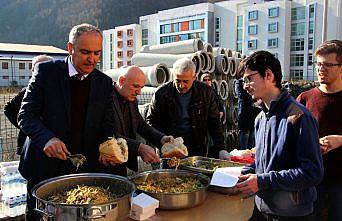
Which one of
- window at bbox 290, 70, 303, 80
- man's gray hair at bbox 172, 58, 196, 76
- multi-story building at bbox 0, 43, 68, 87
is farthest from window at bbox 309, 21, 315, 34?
man's gray hair at bbox 172, 58, 196, 76

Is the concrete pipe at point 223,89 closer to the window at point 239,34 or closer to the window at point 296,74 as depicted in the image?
the window at point 296,74

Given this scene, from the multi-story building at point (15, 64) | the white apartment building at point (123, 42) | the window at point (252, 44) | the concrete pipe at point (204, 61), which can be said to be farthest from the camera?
the white apartment building at point (123, 42)

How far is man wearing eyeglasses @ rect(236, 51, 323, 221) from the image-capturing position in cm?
184

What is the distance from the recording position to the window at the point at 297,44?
126 ft

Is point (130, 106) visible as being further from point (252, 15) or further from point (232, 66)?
point (252, 15)

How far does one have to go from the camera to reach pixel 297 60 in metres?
39.3

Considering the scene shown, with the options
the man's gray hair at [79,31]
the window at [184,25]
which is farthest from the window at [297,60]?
the man's gray hair at [79,31]

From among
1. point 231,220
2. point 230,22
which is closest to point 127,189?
point 231,220

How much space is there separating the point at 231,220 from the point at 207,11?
44.7 meters

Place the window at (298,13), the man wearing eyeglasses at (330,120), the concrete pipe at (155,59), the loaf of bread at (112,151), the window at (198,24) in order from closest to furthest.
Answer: the loaf of bread at (112,151) < the man wearing eyeglasses at (330,120) < the concrete pipe at (155,59) < the window at (298,13) < the window at (198,24)

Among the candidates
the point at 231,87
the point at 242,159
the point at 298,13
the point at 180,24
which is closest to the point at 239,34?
the point at 298,13

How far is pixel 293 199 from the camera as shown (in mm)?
1938

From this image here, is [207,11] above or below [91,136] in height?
above

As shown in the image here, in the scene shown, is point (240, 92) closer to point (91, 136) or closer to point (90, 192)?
point (91, 136)
